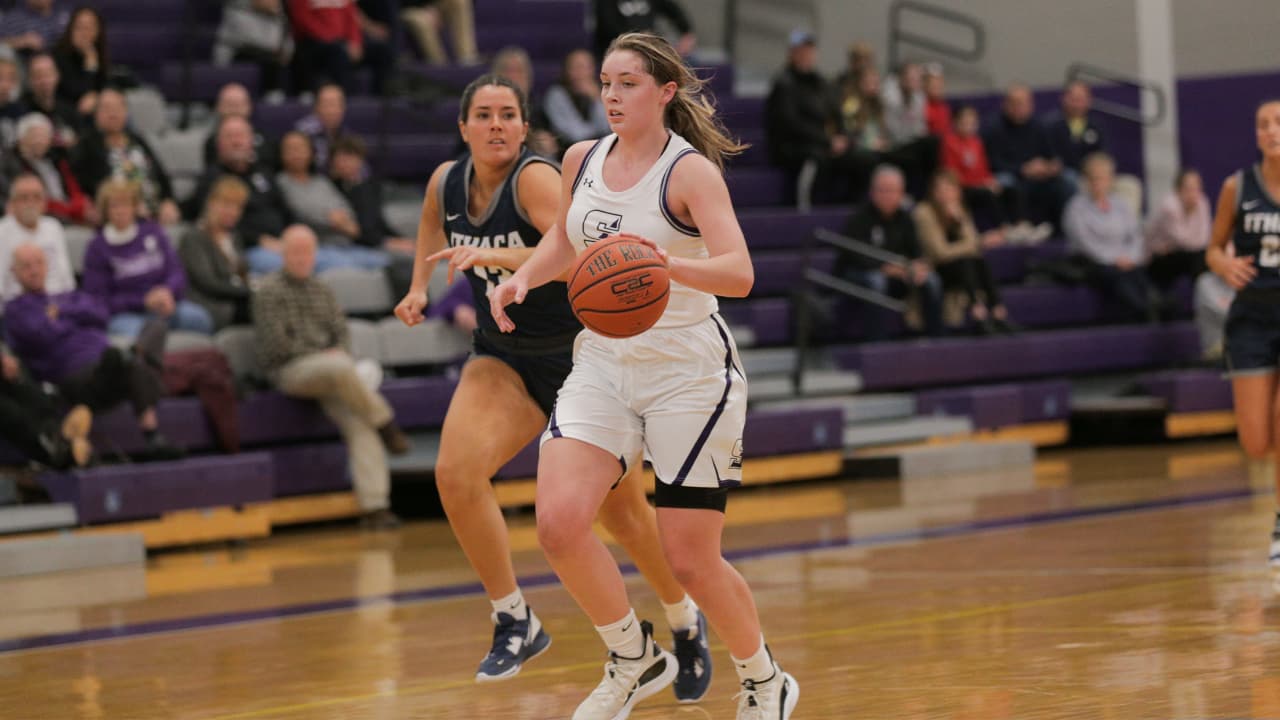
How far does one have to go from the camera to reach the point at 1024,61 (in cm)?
1755

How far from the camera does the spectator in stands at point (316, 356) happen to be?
35.4 feet

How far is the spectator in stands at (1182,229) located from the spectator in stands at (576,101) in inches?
192

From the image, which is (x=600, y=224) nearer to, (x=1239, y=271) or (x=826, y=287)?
(x=1239, y=271)

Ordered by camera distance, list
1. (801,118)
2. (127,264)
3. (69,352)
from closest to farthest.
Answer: (69,352) → (127,264) → (801,118)

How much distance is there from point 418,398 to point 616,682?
22.6 ft

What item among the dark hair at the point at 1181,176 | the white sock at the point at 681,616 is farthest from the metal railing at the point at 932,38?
the white sock at the point at 681,616

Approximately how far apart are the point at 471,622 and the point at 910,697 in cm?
246

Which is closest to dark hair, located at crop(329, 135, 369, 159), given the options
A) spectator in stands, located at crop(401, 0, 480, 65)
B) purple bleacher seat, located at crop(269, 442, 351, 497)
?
purple bleacher seat, located at crop(269, 442, 351, 497)

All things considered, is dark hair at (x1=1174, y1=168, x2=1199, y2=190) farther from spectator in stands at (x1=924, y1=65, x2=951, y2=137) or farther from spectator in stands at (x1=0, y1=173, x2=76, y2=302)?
spectator in stands at (x1=0, y1=173, x2=76, y2=302)

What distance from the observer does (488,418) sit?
18.5 feet

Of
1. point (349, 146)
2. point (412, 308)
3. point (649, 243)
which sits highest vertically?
point (649, 243)

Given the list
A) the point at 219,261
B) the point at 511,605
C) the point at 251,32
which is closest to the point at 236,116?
the point at 219,261

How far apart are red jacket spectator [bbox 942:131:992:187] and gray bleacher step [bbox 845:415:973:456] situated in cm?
299

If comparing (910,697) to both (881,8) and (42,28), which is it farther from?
(881,8)
